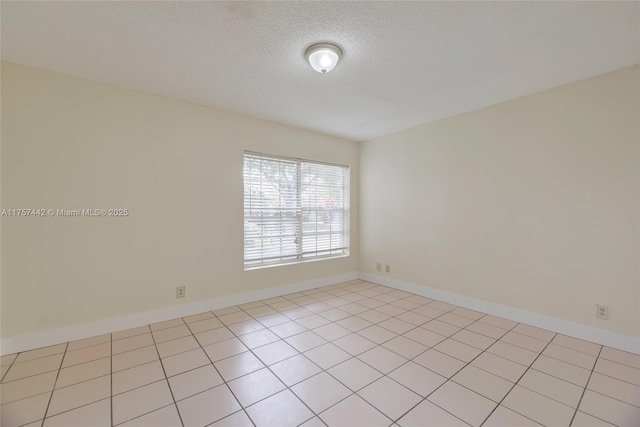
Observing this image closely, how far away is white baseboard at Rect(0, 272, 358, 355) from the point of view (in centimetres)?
229

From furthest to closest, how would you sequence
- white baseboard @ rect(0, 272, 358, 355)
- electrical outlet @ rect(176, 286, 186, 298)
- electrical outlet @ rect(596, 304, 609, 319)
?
electrical outlet @ rect(176, 286, 186, 298) < electrical outlet @ rect(596, 304, 609, 319) < white baseboard @ rect(0, 272, 358, 355)

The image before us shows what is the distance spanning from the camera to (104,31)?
1.88 meters

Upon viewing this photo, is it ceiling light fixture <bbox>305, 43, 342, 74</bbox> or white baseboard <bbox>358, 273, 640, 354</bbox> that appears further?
white baseboard <bbox>358, 273, 640, 354</bbox>

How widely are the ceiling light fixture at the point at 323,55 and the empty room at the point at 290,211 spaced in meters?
0.01

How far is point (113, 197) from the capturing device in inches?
106

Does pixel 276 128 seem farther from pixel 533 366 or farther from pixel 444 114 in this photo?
pixel 533 366

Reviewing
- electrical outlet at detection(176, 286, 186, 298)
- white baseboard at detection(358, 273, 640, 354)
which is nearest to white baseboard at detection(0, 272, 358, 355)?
electrical outlet at detection(176, 286, 186, 298)

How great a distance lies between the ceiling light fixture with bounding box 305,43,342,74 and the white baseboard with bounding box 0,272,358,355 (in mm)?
2811

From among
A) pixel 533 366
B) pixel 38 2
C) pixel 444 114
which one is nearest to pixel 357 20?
pixel 38 2

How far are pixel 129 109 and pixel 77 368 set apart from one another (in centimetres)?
237

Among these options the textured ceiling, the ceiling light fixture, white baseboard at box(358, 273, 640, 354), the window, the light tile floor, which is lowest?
the light tile floor

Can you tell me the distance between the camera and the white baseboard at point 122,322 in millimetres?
2295

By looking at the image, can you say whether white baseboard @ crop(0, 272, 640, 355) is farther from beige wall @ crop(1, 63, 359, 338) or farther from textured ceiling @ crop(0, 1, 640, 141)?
textured ceiling @ crop(0, 1, 640, 141)

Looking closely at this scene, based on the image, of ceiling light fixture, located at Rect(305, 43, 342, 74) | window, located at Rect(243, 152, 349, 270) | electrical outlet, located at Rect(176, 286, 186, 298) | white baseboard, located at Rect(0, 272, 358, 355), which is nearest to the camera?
ceiling light fixture, located at Rect(305, 43, 342, 74)
